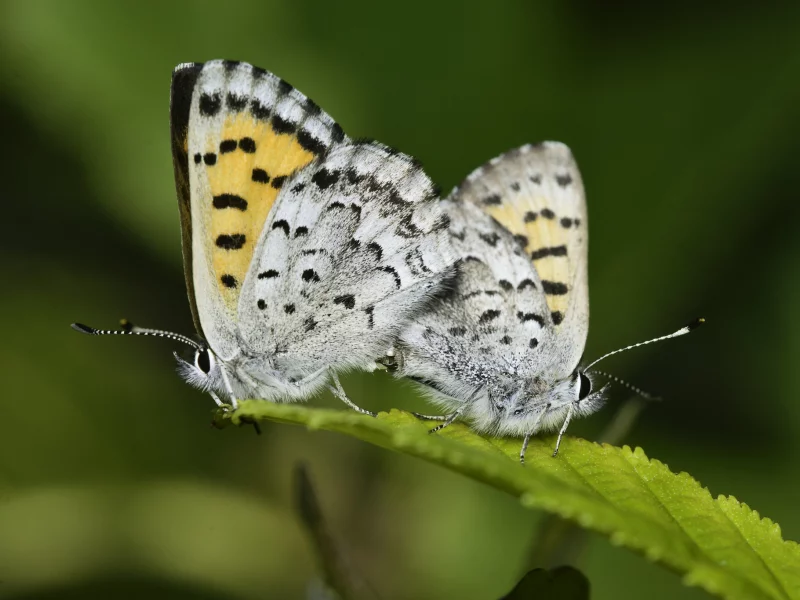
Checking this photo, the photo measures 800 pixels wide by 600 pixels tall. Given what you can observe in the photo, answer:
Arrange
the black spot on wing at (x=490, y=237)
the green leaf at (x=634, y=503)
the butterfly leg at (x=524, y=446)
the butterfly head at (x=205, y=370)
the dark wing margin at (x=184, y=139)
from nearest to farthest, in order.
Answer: the green leaf at (x=634, y=503)
the butterfly leg at (x=524, y=446)
the dark wing margin at (x=184, y=139)
the butterfly head at (x=205, y=370)
the black spot on wing at (x=490, y=237)

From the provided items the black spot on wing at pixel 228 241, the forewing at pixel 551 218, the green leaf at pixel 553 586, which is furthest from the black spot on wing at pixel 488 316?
the green leaf at pixel 553 586

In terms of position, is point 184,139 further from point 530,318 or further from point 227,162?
point 530,318

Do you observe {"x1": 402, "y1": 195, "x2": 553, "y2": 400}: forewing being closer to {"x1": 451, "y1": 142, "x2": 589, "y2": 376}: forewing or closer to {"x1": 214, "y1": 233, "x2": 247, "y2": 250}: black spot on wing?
{"x1": 451, "y1": 142, "x2": 589, "y2": 376}: forewing

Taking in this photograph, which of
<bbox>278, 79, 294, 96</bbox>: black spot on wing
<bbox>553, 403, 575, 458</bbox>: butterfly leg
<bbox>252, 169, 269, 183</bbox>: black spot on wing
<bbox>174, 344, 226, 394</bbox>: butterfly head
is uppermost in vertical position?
<bbox>278, 79, 294, 96</bbox>: black spot on wing

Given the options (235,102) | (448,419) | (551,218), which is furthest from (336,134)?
(448,419)

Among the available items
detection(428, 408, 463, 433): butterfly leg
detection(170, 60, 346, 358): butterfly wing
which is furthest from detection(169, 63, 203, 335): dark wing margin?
detection(428, 408, 463, 433): butterfly leg

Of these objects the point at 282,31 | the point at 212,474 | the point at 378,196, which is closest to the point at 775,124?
the point at 378,196

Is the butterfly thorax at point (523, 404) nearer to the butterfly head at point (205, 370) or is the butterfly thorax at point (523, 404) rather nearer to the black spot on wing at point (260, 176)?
the butterfly head at point (205, 370)
